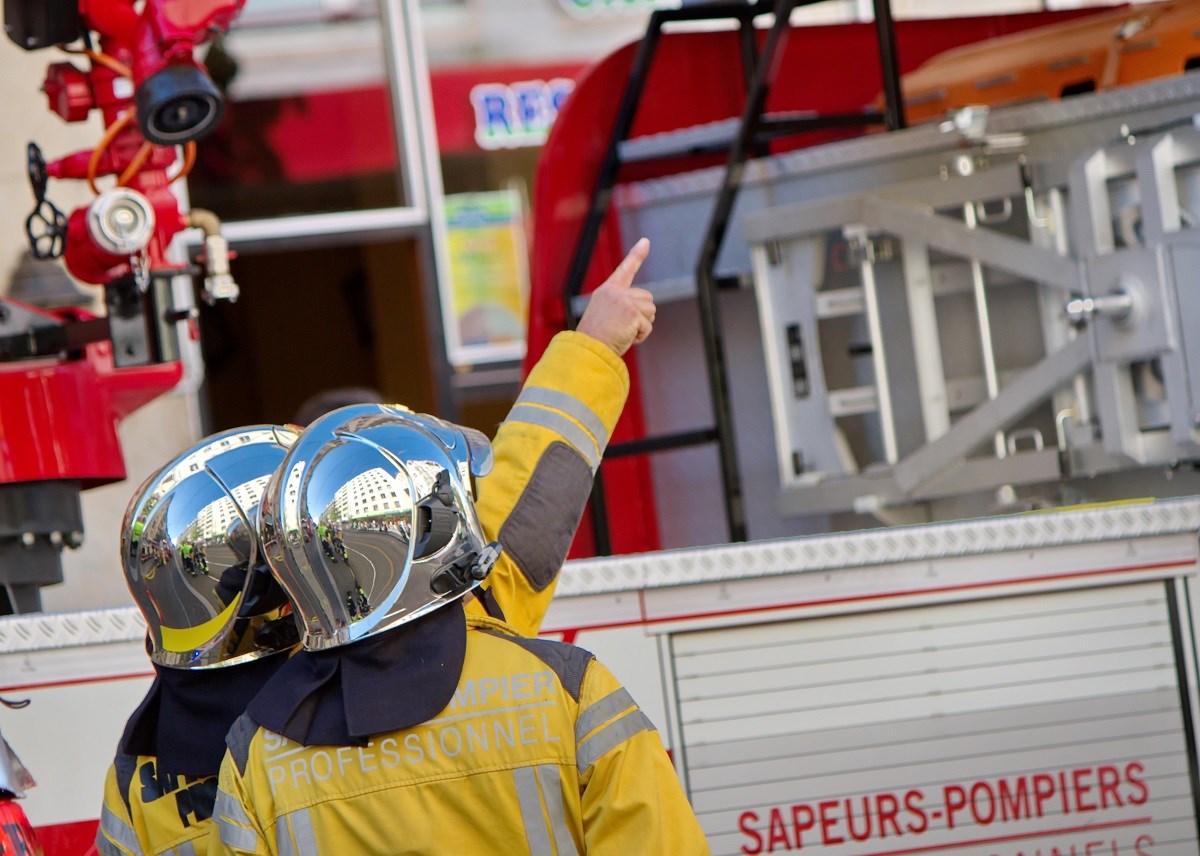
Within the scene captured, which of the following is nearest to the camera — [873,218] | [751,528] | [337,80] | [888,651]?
[888,651]

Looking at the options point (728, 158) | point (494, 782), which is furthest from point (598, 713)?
point (728, 158)

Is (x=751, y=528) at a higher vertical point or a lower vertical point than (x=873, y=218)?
lower

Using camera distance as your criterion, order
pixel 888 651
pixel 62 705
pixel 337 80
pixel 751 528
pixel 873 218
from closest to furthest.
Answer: pixel 62 705, pixel 888 651, pixel 873 218, pixel 751 528, pixel 337 80

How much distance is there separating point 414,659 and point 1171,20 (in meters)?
3.52

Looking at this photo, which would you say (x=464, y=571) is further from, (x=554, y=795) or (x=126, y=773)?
(x=126, y=773)

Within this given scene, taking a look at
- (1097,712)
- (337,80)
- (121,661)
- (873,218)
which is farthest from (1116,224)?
(337,80)

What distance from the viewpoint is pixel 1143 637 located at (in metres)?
3.59

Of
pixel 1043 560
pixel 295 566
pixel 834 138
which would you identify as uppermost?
pixel 834 138

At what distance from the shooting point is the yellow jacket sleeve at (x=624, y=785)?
209cm

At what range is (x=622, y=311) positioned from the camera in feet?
8.97

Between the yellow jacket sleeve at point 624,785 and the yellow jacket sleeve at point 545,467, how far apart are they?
1.66 feet

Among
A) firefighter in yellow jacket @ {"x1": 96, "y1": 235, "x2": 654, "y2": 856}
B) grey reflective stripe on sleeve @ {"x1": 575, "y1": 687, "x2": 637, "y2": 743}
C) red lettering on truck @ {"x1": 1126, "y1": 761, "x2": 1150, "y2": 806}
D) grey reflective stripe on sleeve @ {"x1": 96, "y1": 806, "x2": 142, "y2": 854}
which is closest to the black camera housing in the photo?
firefighter in yellow jacket @ {"x1": 96, "y1": 235, "x2": 654, "y2": 856}

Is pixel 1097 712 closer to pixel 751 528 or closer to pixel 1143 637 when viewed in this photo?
pixel 1143 637

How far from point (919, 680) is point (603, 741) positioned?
5.01 ft
